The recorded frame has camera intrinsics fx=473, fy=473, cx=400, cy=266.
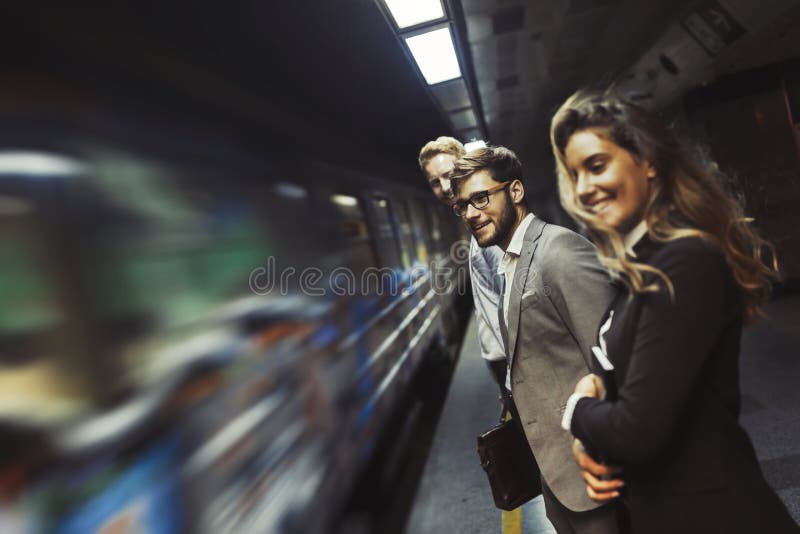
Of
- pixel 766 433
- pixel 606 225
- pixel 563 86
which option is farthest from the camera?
pixel 563 86

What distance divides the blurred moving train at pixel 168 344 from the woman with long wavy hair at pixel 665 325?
4.16 feet

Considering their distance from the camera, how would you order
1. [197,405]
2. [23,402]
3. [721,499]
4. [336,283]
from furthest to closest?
[336,283]
[197,405]
[23,402]
[721,499]

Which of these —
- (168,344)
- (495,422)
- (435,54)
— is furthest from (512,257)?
(435,54)

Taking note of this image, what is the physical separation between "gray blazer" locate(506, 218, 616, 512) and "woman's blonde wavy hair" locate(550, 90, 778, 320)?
0.25 metres

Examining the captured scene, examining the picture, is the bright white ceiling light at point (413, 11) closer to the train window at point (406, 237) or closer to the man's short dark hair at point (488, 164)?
the man's short dark hair at point (488, 164)

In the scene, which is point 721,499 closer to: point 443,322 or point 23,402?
point 23,402

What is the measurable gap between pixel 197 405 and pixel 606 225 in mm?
1513

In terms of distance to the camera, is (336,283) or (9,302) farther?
(336,283)

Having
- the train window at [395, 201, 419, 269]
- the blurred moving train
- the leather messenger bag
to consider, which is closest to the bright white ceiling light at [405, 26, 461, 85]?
the blurred moving train

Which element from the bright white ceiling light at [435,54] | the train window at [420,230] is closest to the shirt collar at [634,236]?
the bright white ceiling light at [435,54]

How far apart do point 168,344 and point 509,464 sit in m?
1.31

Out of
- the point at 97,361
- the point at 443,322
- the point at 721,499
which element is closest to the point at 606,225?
the point at 721,499

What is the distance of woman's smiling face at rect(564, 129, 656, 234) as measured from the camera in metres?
1.00

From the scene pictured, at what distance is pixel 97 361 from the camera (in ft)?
4.49
